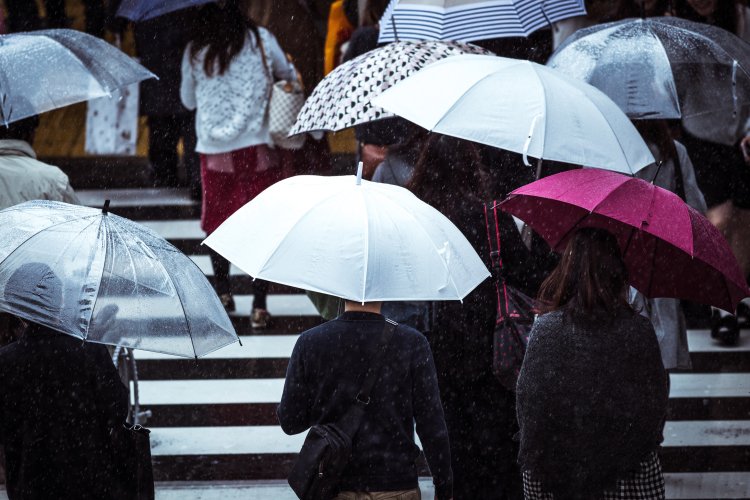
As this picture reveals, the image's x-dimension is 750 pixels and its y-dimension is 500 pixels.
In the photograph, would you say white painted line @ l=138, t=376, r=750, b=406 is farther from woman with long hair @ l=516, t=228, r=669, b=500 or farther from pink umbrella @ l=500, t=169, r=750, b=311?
woman with long hair @ l=516, t=228, r=669, b=500

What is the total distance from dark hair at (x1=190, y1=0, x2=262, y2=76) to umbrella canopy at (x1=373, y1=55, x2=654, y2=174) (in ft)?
8.63

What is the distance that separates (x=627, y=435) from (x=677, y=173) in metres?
2.18

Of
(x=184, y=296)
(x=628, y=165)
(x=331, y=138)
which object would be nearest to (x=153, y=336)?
(x=184, y=296)

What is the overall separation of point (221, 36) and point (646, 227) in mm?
4233

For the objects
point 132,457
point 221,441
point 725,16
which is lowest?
point 221,441

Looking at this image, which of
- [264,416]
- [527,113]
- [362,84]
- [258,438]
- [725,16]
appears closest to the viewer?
[527,113]

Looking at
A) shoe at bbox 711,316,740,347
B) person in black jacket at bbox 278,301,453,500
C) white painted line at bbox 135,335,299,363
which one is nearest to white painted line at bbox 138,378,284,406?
white painted line at bbox 135,335,299,363

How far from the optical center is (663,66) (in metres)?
5.61

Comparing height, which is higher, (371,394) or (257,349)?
(371,394)

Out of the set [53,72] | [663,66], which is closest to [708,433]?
[663,66]

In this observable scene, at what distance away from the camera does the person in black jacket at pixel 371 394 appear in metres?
3.99

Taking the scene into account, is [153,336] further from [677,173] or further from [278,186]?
[677,173]

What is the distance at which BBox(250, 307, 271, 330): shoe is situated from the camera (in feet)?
26.2

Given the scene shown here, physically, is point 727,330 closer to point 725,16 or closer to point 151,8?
point 725,16
